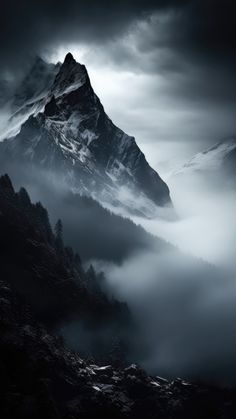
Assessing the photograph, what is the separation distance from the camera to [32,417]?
19262 centimetres

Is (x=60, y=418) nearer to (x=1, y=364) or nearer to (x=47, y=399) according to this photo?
(x=47, y=399)

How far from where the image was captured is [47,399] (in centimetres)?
19850

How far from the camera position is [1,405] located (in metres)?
190

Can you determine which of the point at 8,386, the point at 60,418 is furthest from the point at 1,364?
the point at 60,418

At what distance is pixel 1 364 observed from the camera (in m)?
199

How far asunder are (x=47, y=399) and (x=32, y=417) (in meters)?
7.34

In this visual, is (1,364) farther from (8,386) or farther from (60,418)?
(60,418)

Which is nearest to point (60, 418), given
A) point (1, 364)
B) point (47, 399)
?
point (47, 399)

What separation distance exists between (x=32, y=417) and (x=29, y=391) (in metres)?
7.27

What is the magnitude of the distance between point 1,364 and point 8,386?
6573mm

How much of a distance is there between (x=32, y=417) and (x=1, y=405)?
8518 mm

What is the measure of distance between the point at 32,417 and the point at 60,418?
30.0 ft

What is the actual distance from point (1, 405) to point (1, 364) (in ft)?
39.6
